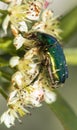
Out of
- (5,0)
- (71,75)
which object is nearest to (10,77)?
(5,0)

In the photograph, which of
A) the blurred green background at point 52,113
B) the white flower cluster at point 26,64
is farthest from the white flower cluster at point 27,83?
the blurred green background at point 52,113

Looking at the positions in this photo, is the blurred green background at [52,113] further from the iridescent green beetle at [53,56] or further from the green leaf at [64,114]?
the iridescent green beetle at [53,56]

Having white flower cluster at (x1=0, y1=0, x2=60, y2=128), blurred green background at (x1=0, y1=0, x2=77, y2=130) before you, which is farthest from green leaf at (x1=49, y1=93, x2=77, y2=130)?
blurred green background at (x1=0, y1=0, x2=77, y2=130)

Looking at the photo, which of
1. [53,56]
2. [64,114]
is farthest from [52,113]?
[53,56]

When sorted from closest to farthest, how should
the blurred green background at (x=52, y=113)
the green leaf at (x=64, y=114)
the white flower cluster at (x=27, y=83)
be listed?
the white flower cluster at (x=27, y=83)
the green leaf at (x=64, y=114)
the blurred green background at (x=52, y=113)

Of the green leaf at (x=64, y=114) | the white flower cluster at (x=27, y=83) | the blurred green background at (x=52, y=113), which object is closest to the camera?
the white flower cluster at (x=27, y=83)

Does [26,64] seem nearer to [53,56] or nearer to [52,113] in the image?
[53,56]

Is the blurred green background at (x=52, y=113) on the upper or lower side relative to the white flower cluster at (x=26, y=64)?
lower
